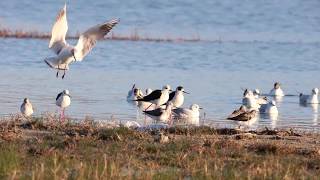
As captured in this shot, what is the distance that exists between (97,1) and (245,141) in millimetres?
34522

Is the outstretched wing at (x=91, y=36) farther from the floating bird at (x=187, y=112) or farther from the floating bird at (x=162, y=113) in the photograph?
the floating bird at (x=187, y=112)

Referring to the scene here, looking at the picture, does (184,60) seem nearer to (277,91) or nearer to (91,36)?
(277,91)

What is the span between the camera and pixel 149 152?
9992mm

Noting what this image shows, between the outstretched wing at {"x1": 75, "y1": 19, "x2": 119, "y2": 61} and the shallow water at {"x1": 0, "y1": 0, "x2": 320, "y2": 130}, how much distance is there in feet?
3.50

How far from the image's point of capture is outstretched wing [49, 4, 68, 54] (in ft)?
50.9

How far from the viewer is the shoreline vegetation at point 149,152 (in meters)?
8.41

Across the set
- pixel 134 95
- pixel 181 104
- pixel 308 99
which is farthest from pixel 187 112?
pixel 308 99

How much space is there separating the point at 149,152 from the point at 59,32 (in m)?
6.17

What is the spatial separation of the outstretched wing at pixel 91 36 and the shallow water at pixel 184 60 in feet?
3.50

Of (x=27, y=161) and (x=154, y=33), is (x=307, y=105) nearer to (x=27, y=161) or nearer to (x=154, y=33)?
(x=27, y=161)

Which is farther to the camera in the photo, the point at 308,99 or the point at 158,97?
the point at 308,99

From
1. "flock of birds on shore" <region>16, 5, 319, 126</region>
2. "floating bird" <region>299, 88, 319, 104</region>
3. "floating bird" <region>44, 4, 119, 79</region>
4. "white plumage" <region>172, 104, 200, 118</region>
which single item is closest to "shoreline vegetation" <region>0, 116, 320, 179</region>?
"flock of birds on shore" <region>16, 5, 319, 126</region>

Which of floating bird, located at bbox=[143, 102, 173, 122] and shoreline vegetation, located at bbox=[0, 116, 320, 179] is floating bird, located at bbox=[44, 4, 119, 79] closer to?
floating bird, located at bbox=[143, 102, 173, 122]

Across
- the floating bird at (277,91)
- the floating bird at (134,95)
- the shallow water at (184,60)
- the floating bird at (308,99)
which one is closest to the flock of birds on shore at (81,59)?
the shallow water at (184,60)
